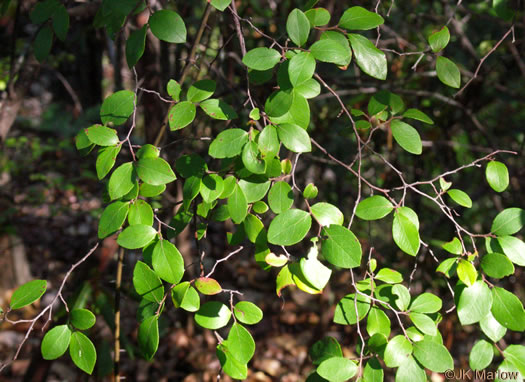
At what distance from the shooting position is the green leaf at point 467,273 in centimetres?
73

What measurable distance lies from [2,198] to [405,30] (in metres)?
2.56

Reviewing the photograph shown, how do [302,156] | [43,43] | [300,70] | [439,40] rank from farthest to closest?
[302,156] < [43,43] < [439,40] < [300,70]

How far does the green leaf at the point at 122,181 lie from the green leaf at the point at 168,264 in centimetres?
11

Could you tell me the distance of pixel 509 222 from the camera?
2.59ft

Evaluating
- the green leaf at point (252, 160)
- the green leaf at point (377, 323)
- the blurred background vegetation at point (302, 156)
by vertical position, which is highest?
the green leaf at point (252, 160)

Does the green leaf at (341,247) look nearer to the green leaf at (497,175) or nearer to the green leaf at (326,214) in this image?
the green leaf at (326,214)

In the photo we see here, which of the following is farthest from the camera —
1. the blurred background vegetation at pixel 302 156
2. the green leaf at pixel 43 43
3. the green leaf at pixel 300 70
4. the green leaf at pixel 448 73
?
the blurred background vegetation at pixel 302 156

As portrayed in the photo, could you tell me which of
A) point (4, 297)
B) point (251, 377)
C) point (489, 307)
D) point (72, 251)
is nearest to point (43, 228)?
point (72, 251)

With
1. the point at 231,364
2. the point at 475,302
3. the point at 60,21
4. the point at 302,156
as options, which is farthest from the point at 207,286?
the point at 302,156

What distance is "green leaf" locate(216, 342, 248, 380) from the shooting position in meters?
0.73

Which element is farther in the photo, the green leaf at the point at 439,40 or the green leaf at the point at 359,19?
the green leaf at the point at 439,40

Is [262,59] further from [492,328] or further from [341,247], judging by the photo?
[492,328]

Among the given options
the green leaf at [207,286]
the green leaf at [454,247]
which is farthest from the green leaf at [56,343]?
the green leaf at [454,247]

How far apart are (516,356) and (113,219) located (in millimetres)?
740
